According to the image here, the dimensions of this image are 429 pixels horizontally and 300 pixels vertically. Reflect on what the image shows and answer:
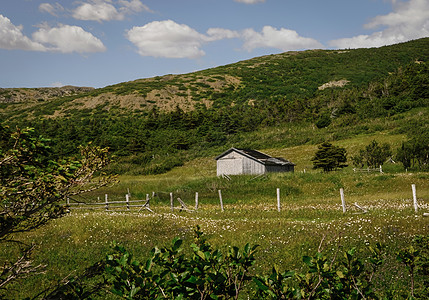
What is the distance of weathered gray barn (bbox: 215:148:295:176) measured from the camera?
5302 cm

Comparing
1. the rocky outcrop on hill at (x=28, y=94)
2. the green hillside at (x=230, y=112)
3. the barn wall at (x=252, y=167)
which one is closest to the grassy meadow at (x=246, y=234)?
the barn wall at (x=252, y=167)

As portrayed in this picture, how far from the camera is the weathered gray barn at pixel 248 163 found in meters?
53.0

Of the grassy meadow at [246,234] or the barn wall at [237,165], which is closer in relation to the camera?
the grassy meadow at [246,234]

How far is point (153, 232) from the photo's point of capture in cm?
1645

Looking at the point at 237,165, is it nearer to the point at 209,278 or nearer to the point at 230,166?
the point at 230,166

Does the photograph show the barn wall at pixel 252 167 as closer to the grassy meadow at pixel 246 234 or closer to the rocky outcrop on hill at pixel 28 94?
the grassy meadow at pixel 246 234

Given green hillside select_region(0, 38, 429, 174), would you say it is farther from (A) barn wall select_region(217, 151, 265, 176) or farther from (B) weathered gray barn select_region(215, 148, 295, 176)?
(B) weathered gray barn select_region(215, 148, 295, 176)

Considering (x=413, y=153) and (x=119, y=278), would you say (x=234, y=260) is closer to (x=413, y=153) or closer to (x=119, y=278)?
(x=119, y=278)

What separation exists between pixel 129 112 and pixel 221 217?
96131mm

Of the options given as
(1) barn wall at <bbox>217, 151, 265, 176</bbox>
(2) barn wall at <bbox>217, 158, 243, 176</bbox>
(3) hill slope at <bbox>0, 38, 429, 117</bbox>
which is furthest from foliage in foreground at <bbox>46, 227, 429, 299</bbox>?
(3) hill slope at <bbox>0, 38, 429, 117</bbox>

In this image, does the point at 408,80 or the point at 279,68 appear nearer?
the point at 408,80

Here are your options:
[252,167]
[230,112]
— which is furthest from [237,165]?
[230,112]

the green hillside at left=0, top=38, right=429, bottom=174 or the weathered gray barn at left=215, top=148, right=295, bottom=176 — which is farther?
the green hillside at left=0, top=38, right=429, bottom=174

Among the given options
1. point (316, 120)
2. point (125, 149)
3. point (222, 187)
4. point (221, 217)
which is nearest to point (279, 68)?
point (316, 120)
